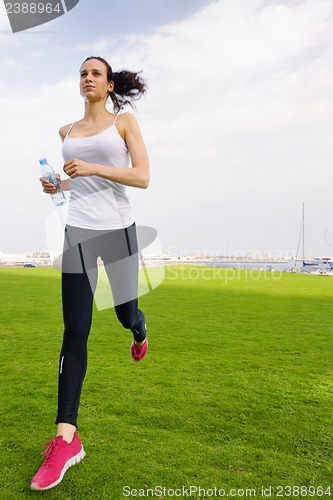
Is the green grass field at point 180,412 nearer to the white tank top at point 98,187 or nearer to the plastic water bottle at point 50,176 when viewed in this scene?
the white tank top at point 98,187

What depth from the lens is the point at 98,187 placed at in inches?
101

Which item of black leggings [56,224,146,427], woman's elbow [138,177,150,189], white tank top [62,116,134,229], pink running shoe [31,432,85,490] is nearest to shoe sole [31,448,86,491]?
pink running shoe [31,432,85,490]

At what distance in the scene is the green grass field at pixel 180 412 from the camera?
229 cm

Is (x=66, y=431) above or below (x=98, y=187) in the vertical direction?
below

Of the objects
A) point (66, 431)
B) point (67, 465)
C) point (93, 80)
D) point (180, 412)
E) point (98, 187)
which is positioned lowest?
point (180, 412)

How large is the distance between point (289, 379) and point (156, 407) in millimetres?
1452

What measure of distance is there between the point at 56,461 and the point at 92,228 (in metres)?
1.21

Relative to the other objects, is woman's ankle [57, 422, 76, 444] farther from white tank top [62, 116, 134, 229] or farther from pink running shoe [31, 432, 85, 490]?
white tank top [62, 116, 134, 229]

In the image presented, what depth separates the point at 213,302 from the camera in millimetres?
10336

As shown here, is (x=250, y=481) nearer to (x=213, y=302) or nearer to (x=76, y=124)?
(x=76, y=124)

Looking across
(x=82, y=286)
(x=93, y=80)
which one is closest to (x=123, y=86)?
(x=93, y=80)

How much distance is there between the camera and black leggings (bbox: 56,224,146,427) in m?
2.47

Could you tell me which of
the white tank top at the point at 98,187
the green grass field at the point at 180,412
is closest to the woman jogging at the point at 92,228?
the white tank top at the point at 98,187

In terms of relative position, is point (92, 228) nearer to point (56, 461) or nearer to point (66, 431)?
point (66, 431)
